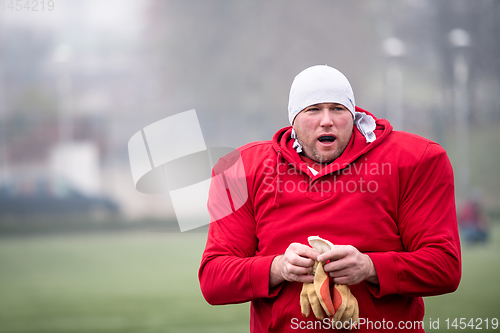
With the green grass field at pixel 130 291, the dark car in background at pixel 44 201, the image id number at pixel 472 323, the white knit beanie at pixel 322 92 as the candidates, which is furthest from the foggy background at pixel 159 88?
the white knit beanie at pixel 322 92

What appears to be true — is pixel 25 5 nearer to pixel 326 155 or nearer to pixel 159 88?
pixel 326 155

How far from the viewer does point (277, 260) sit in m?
1.13

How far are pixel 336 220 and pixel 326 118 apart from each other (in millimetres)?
264

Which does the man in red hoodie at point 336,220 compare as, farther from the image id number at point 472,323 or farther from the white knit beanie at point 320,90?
the image id number at point 472,323

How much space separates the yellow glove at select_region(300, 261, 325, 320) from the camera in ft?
3.50

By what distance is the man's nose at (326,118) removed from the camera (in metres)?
1.21

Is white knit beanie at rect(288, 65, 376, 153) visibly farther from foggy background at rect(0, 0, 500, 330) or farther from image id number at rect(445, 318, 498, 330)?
foggy background at rect(0, 0, 500, 330)

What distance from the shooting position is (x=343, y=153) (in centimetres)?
121

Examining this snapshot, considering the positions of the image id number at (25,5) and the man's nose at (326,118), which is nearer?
the man's nose at (326,118)

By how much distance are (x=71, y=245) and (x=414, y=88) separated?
21.6ft

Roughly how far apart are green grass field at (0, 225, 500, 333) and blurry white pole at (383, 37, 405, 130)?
2496 millimetres

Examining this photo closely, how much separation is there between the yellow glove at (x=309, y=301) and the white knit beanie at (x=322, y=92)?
0.38m

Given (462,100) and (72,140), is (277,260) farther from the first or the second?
(72,140)

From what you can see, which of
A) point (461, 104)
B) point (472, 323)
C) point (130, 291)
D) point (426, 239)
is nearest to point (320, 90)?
point (426, 239)
